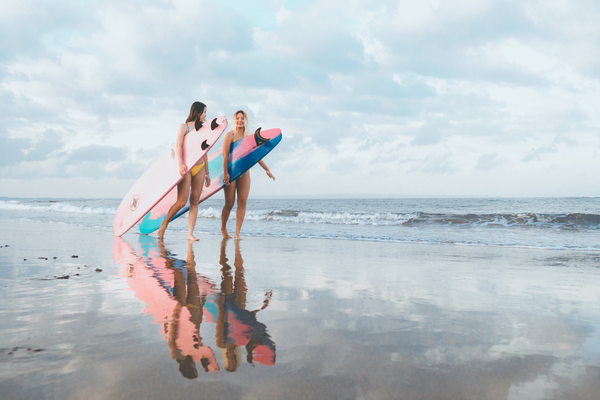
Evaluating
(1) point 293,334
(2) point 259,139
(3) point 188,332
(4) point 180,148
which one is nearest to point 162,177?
(4) point 180,148

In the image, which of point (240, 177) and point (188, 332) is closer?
point (188, 332)

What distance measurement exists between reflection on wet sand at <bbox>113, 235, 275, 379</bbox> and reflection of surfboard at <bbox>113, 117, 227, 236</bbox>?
7.70ft

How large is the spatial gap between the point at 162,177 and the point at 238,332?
5.22 metres

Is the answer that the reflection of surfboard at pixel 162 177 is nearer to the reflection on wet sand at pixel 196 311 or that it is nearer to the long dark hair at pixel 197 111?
the long dark hair at pixel 197 111

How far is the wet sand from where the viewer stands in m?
1.21

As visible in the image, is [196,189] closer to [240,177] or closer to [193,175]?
[193,175]

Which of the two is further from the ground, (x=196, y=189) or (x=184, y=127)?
(x=184, y=127)

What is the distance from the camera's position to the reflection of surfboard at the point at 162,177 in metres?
5.81

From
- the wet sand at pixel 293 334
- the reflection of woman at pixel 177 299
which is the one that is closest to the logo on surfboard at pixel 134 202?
the reflection of woman at pixel 177 299

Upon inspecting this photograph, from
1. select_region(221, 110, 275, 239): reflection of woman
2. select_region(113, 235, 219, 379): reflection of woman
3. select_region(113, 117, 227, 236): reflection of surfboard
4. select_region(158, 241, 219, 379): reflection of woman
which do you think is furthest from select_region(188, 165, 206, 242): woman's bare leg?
select_region(158, 241, 219, 379): reflection of woman

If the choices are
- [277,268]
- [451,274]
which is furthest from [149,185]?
[451,274]

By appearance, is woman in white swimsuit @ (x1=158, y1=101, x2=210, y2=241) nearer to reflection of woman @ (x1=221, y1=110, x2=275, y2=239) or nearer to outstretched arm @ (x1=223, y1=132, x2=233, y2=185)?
outstretched arm @ (x1=223, y1=132, x2=233, y2=185)

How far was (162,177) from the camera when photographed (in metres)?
6.42

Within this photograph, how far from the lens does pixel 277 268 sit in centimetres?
353
